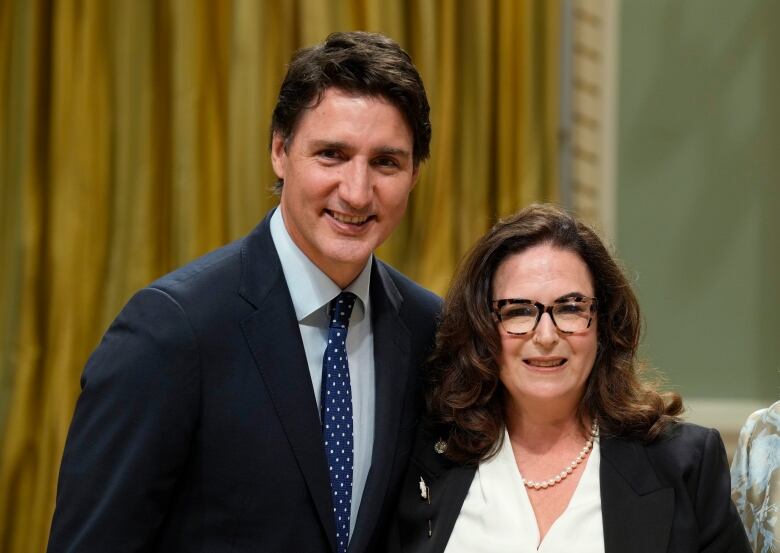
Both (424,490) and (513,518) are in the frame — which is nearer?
(513,518)

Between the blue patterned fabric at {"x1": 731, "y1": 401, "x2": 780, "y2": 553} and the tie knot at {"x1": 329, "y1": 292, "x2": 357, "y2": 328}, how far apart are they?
2.48 feet

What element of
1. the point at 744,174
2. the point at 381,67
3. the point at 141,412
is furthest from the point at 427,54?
the point at 141,412

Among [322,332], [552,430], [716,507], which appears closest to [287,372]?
[322,332]

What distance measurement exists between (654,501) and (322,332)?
63 cm

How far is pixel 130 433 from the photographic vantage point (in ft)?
5.74

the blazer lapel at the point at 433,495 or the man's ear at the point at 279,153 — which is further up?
the man's ear at the point at 279,153

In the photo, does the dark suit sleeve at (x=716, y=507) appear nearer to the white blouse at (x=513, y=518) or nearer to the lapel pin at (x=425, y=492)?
the white blouse at (x=513, y=518)

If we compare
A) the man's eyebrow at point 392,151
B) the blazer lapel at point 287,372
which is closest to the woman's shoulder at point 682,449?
the blazer lapel at point 287,372

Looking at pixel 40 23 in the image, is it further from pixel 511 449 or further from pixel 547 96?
pixel 511 449

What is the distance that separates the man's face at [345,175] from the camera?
1.88 metres

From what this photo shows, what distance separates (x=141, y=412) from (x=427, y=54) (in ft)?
5.77

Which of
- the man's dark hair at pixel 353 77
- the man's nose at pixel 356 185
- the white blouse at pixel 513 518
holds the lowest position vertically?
the white blouse at pixel 513 518

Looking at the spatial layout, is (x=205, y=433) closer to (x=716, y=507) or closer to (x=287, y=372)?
(x=287, y=372)

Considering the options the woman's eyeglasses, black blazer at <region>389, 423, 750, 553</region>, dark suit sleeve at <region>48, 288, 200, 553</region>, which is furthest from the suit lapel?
→ dark suit sleeve at <region>48, 288, 200, 553</region>
